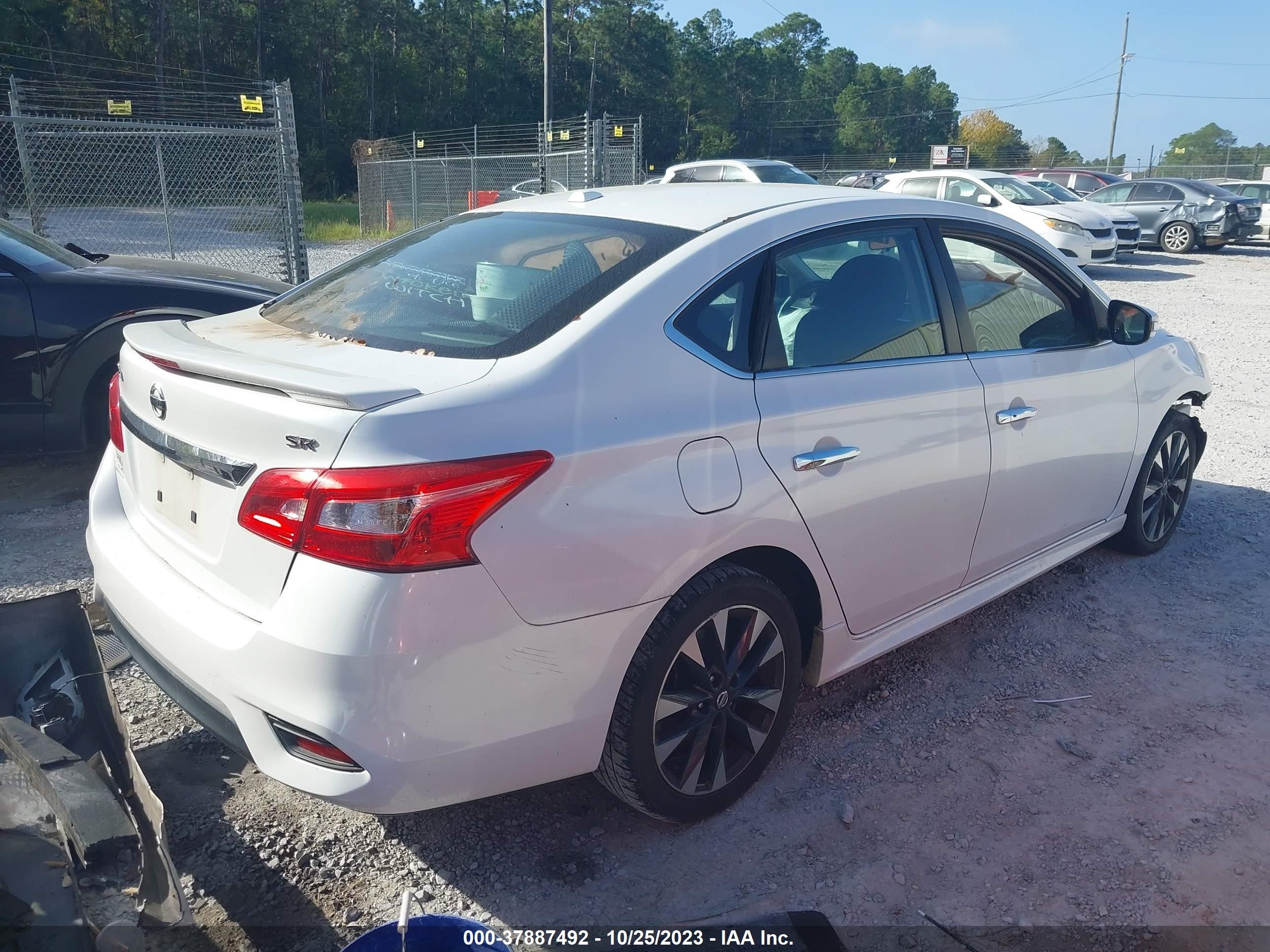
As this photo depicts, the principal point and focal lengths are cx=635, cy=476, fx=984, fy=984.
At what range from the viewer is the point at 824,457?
277cm

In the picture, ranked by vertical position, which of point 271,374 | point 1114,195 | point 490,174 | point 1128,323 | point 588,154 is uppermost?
point 588,154

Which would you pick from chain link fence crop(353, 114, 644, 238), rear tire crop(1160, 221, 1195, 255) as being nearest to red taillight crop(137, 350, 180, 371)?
chain link fence crop(353, 114, 644, 238)

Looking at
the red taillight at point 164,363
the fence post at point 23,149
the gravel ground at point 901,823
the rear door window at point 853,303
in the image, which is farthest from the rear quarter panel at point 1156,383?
the fence post at point 23,149

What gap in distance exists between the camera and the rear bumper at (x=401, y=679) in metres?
2.04

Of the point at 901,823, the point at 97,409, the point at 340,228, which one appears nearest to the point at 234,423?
the point at 901,823

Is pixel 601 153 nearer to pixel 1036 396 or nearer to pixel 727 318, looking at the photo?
pixel 1036 396

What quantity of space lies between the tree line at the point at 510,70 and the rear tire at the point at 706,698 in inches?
1098

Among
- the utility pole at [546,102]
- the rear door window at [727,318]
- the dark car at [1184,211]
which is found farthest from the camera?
the dark car at [1184,211]

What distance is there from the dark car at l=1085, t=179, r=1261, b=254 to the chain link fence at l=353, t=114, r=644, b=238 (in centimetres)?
1064

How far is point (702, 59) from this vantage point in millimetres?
70375

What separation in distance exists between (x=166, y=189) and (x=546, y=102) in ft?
30.2

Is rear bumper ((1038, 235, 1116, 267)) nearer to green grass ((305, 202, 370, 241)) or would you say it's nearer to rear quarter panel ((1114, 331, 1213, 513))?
rear quarter panel ((1114, 331, 1213, 513))

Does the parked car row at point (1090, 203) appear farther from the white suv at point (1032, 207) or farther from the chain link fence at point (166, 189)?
the chain link fence at point (166, 189)

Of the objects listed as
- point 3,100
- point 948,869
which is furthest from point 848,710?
point 3,100
